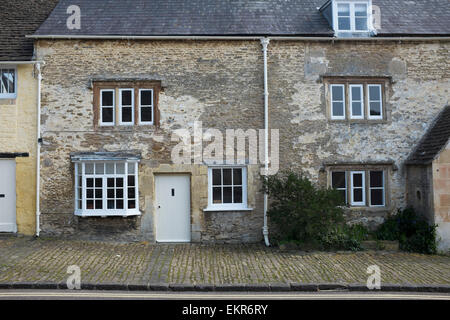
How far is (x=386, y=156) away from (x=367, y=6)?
504cm

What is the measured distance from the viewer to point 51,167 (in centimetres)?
1232

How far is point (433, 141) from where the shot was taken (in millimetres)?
12156

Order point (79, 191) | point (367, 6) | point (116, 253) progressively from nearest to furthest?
1. point (116, 253)
2. point (79, 191)
3. point (367, 6)

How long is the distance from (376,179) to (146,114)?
771cm

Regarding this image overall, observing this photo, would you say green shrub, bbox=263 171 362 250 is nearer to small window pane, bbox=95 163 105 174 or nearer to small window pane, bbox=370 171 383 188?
small window pane, bbox=370 171 383 188

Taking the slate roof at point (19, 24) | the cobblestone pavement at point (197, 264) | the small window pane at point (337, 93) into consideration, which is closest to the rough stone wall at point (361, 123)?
the small window pane at point (337, 93)

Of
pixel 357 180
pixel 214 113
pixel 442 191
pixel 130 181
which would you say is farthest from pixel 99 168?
pixel 442 191

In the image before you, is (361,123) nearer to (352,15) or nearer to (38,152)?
(352,15)

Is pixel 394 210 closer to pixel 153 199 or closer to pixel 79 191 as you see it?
pixel 153 199

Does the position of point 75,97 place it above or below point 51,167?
above

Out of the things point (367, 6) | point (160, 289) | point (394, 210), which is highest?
point (367, 6)

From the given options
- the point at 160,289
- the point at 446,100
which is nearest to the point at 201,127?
the point at 160,289

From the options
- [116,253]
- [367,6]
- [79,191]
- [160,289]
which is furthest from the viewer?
[367,6]

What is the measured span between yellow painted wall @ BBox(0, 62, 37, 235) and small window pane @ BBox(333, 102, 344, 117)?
9528mm
